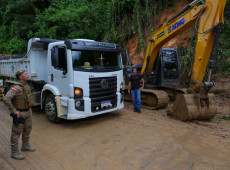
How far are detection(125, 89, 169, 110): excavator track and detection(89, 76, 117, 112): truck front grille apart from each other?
2161mm

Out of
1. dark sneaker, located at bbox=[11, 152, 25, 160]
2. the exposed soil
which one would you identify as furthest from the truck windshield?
dark sneaker, located at bbox=[11, 152, 25, 160]

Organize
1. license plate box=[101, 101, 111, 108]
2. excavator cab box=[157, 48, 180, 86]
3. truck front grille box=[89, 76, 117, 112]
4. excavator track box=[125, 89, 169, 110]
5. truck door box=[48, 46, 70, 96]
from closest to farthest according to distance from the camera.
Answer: truck door box=[48, 46, 70, 96], truck front grille box=[89, 76, 117, 112], license plate box=[101, 101, 111, 108], excavator track box=[125, 89, 169, 110], excavator cab box=[157, 48, 180, 86]

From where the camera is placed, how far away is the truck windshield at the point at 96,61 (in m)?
5.31

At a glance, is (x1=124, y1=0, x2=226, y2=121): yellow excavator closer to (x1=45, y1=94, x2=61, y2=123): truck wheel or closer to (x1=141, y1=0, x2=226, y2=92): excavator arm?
(x1=141, y1=0, x2=226, y2=92): excavator arm

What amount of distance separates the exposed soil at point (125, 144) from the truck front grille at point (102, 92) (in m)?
0.60

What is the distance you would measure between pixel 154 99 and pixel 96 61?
3.25m

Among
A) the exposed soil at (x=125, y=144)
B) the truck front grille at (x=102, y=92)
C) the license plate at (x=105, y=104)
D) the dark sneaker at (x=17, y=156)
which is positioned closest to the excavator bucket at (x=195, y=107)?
the exposed soil at (x=125, y=144)

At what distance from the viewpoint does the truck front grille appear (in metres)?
5.45

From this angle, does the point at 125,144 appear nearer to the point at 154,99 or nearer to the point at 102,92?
the point at 102,92

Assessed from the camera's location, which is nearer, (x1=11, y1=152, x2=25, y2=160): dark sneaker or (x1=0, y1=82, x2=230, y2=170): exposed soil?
(x1=0, y1=82, x2=230, y2=170): exposed soil

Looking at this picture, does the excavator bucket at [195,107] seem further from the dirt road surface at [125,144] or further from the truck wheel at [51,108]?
the truck wheel at [51,108]

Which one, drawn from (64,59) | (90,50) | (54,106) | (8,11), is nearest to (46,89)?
(54,106)

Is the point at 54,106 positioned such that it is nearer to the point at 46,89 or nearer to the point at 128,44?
the point at 46,89

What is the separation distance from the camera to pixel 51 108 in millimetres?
5871
